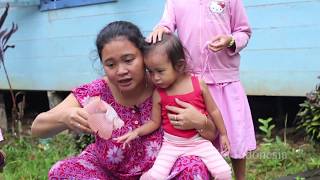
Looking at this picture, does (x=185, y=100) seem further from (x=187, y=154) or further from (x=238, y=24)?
(x=238, y=24)

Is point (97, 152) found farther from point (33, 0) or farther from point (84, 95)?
point (33, 0)

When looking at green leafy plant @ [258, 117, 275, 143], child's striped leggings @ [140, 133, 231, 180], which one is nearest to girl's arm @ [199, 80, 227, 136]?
child's striped leggings @ [140, 133, 231, 180]

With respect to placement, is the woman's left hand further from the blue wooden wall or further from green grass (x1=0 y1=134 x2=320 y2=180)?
green grass (x1=0 y1=134 x2=320 y2=180)

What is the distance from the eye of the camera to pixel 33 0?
627 centimetres

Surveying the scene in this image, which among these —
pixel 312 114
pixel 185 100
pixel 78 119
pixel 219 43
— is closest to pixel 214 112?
pixel 185 100

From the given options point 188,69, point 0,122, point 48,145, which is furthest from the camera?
point 0,122

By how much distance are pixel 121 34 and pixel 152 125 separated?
1.47 feet

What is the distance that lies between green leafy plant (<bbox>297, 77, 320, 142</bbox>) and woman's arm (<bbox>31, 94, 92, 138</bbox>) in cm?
257

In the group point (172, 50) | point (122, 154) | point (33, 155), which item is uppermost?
point (172, 50)

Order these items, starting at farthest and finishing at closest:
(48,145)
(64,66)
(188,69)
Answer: (64,66) → (48,145) → (188,69)

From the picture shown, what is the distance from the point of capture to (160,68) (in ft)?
7.99

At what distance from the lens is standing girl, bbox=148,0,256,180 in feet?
9.73

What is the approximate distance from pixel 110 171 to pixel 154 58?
0.63 meters

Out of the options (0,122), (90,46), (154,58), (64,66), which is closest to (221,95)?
(154,58)
